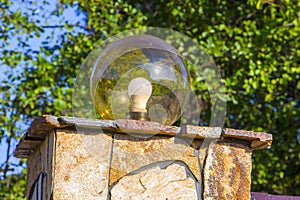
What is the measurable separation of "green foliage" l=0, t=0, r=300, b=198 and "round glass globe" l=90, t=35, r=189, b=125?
2.49m

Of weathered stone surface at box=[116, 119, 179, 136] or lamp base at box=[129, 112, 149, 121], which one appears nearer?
weathered stone surface at box=[116, 119, 179, 136]

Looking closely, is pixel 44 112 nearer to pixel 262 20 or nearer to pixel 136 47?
pixel 262 20

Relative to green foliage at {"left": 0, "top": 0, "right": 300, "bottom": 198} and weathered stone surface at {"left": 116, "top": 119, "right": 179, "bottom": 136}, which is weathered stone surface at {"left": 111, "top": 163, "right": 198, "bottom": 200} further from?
green foliage at {"left": 0, "top": 0, "right": 300, "bottom": 198}

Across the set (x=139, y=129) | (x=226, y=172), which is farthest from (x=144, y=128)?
(x=226, y=172)

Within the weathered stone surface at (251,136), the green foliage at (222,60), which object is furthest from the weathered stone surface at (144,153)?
the green foliage at (222,60)

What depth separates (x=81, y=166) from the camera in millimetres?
2119

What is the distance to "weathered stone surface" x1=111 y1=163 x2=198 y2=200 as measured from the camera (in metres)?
2.14

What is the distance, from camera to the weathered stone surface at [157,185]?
84.4 inches

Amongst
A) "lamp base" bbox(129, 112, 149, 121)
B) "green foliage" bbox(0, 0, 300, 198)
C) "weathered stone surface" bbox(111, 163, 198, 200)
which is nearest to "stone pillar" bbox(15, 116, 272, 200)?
"weathered stone surface" bbox(111, 163, 198, 200)

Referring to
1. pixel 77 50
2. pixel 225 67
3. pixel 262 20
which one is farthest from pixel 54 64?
pixel 262 20

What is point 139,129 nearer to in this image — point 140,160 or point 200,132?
point 140,160

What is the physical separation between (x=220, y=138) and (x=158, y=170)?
264mm

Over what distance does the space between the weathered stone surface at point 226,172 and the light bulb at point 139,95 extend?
295 mm

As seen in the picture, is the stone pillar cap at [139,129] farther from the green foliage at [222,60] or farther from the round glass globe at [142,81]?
the green foliage at [222,60]
